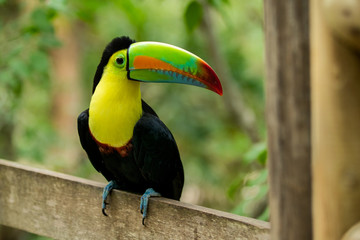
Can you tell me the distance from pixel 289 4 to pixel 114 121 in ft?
3.63

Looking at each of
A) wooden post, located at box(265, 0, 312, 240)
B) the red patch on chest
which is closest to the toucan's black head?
the red patch on chest

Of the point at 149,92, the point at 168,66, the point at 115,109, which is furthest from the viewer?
the point at 149,92

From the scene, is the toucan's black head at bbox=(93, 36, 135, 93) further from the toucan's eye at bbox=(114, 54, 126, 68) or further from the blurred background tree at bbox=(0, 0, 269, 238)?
the blurred background tree at bbox=(0, 0, 269, 238)

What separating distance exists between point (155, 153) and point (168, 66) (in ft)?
1.20

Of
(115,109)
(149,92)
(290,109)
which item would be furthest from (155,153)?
(149,92)

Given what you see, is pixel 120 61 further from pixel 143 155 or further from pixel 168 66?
pixel 143 155

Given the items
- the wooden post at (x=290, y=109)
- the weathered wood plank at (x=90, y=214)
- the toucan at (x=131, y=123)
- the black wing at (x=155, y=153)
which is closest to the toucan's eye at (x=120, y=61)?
the toucan at (x=131, y=123)

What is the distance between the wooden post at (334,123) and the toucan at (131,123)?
93 centimetres

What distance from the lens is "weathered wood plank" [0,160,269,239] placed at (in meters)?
1.56

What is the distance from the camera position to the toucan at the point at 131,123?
1.91 m

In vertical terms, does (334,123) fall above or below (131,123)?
above

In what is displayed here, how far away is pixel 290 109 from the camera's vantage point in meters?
1.00

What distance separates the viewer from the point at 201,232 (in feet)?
5.23

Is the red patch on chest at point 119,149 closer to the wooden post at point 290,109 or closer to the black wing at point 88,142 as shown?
the black wing at point 88,142
